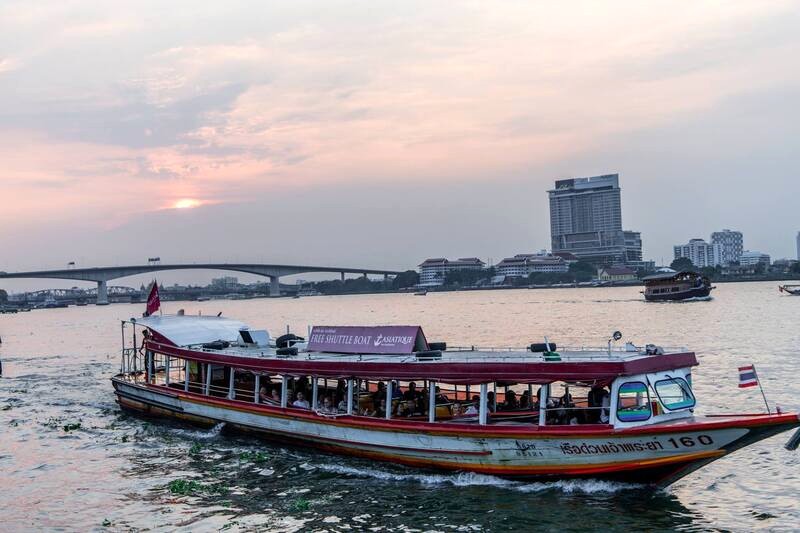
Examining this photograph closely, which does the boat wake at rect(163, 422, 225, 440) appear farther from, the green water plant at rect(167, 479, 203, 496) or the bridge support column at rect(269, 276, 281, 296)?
the bridge support column at rect(269, 276, 281, 296)

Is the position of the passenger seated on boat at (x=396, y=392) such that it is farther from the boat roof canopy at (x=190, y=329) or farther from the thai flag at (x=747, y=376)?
the boat roof canopy at (x=190, y=329)

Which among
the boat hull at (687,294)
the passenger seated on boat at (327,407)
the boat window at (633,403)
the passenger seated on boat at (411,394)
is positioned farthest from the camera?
the boat hull at (687,294)

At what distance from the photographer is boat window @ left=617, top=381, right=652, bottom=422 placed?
14320 mm

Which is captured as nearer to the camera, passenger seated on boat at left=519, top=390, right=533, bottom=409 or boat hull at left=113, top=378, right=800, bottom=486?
boat hull at left=113, top=378, right=800, bottom=486

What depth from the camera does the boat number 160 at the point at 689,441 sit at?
13633mm

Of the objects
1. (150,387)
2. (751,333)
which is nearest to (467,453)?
(150,387)

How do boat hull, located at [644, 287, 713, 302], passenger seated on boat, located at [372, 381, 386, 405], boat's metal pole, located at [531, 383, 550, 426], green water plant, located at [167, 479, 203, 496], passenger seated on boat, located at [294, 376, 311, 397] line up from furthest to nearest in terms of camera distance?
boat hull, located at [644, 287, 713, 302] → passenger seated on boat, located at [294, 376, 311, 397] → passenger seated on boat, located at [372, 381, 386, 405] → green water plant, located at [167, 479, 203, 496] → boat's metal pole, located at [531, 383, 550, 426]

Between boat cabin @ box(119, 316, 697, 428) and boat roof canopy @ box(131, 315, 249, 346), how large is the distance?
0.23 feet

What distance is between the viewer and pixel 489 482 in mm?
15609

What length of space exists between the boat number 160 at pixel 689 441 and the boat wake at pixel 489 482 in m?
1.47

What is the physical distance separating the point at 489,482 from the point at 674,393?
4.11 meters

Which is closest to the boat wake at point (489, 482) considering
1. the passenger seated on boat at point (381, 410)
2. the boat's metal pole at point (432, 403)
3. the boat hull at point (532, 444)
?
the boat hull at point (532, 444)

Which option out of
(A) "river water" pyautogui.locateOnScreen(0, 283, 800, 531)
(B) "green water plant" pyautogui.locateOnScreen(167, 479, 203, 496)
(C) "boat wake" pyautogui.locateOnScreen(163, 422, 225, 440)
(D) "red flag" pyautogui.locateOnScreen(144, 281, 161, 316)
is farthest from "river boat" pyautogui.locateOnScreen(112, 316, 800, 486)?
(D) "red flag" pyautogui.locateOnScreen(144, 281, 161, 316)

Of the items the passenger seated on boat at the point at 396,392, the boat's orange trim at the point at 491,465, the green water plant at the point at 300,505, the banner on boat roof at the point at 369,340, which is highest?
the banner on boat roof at the point at 369,340
